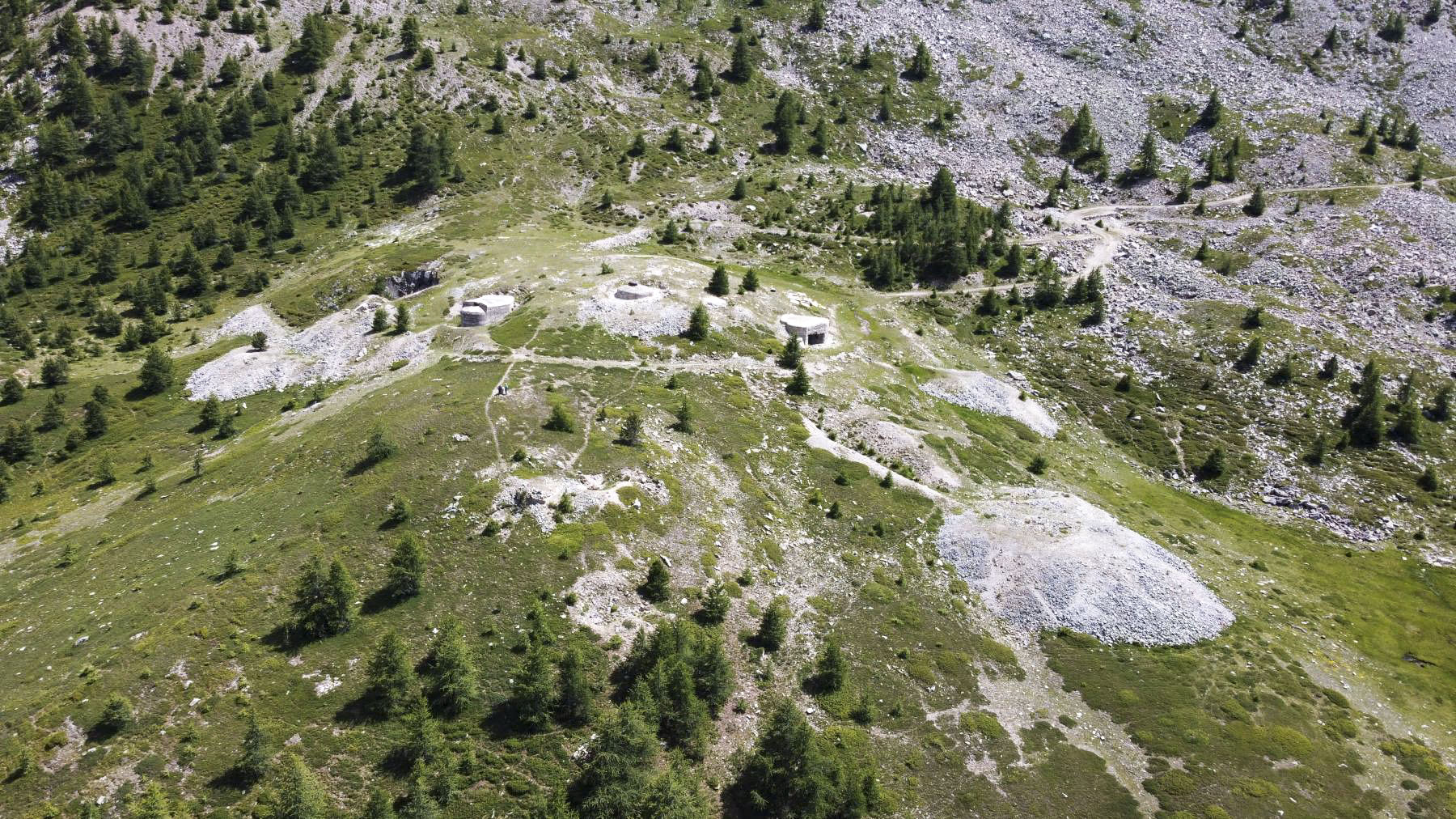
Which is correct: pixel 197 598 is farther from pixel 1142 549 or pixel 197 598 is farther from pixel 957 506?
pixel 1142 549

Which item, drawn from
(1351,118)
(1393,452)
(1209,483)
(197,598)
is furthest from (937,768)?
(1351,118)

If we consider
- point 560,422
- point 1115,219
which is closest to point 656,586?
point 560,422

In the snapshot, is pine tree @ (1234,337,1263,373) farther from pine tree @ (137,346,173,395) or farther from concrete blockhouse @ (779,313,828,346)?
pine tree @ (137,346,173,395)

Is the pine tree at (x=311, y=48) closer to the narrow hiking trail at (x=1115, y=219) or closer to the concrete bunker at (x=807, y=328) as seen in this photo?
the concrete bunker at (x=807, y=328)

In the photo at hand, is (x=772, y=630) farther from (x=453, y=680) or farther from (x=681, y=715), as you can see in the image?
(x=453, y=680)

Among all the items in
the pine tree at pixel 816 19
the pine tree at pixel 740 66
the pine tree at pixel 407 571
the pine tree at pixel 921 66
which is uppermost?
the pine tree at pixel 816 19

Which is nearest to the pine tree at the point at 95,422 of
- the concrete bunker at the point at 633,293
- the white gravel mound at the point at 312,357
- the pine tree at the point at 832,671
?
the white gravel mound at the point at 312,357

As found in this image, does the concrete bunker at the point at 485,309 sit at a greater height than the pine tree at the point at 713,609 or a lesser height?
greater

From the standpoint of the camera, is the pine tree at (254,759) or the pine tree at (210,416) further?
the pine tree at (210,416)
